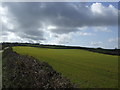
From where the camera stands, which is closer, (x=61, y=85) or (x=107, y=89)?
(x=61, y=85)

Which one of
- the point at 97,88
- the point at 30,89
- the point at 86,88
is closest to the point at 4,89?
the point at 30,89

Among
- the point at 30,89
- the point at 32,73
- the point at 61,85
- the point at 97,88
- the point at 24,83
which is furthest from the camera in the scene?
the point at 32,73

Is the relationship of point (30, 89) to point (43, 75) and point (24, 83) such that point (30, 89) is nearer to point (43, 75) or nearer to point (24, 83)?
point (24, 83)

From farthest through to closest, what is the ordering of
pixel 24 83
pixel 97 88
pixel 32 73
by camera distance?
pixel 32 73 < pixel 97 88 < pixel 24 83

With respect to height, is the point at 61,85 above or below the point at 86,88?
above

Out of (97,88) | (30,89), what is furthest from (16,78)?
(97,88)

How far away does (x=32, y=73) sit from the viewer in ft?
42.6

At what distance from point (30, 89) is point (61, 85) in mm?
2275

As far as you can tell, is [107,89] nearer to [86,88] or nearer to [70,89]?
[86,88]

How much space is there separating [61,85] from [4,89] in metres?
4.58

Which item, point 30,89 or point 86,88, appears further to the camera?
point 86,88

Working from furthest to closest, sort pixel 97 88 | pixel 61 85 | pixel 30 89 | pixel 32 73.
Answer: pixel 32 73 → pixel 97 88 → pixel 30 89 → pixel 61 85

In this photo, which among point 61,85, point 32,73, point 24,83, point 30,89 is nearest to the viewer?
point 61,85

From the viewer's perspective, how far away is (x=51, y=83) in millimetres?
10617
